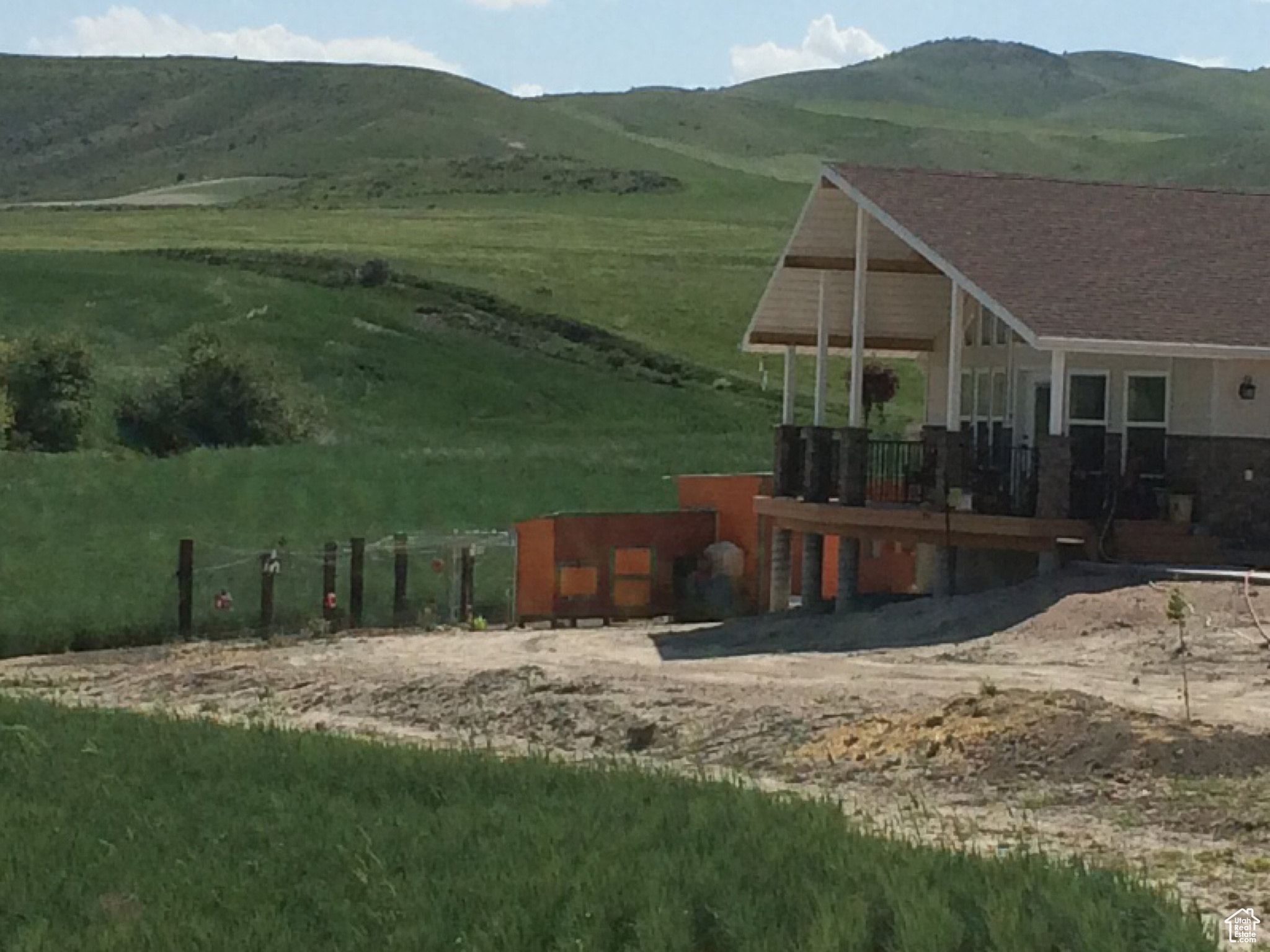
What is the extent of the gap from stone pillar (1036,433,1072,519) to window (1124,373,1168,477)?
1489 millimetres

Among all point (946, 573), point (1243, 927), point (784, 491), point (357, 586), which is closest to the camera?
point (1243, 927)

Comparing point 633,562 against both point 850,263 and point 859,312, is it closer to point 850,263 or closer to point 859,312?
point 850,263

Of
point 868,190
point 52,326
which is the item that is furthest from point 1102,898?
point 52,326

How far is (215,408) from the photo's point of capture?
57.7 m

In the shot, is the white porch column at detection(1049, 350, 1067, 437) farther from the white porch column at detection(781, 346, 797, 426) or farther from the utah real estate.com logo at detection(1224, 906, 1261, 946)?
the utah real estate.com logo at detection(1224, 906, 1261, 946)

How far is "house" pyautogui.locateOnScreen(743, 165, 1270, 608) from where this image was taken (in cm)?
2631

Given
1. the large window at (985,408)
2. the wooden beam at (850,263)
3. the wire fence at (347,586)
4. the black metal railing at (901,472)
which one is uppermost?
the wooden beam at (850,263)

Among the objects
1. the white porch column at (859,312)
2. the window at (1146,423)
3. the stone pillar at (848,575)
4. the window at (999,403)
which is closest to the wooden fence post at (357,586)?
the stone pillar at (848,575)

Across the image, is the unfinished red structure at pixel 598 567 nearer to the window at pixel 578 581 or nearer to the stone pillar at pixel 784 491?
the window at pixel 578 581

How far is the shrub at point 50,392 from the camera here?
54188 mm

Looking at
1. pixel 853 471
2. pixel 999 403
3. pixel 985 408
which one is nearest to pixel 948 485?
pixel 853 471

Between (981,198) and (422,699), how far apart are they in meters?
12.1

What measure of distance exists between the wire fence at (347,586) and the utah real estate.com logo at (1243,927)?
807 inches

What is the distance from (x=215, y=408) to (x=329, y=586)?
27662 mm
